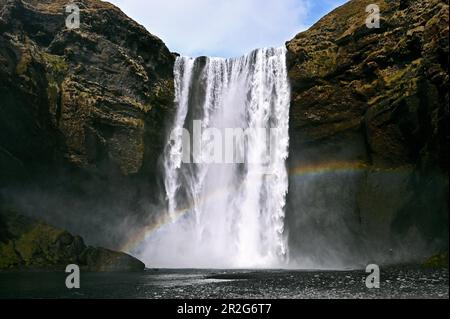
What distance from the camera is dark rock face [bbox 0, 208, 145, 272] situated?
48938 millimetres

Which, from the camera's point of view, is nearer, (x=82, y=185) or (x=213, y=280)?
(x=213, y=280)

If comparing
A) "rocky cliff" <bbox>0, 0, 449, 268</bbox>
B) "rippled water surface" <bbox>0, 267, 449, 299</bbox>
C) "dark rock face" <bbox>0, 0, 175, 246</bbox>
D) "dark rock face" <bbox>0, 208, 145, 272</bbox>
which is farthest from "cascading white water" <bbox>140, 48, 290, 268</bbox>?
"rippled water surface" <bbox>0, 267, 449, 299</bbox>

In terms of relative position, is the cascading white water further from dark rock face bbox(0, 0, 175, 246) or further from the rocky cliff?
dark rock face bbox(0, 0, 175, 246)

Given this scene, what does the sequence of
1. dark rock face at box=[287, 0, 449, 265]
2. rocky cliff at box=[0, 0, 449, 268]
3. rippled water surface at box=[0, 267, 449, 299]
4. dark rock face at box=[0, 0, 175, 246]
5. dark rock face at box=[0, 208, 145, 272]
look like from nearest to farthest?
1. rippled water surface at box=[0, 267, 449, 299]
2. dark rock face at box=[287, 0, 449, 265]
3. dark rock face at box=[0, 208, 145, 272]
4. rocky cliff at box=[0, 0, 449, 268]
5. dark rock face at box=[0, 0, 175, 246]

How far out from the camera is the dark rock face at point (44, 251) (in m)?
48.9

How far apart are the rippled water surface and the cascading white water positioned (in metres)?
20.5

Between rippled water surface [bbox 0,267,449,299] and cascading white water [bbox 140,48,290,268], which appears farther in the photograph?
cascading white water [bbox 140,48,290,268]

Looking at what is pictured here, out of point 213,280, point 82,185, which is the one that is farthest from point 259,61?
point 213,280

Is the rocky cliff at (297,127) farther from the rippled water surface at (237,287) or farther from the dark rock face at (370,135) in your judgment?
the rippled water surface at (237,287)

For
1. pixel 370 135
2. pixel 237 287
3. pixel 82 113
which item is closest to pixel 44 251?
pixel 82 113

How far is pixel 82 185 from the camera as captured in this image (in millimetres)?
60875

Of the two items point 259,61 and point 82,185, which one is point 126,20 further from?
point 82,185

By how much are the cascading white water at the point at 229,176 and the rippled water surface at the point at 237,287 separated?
67.4 feet

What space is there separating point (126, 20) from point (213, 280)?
40746mm
